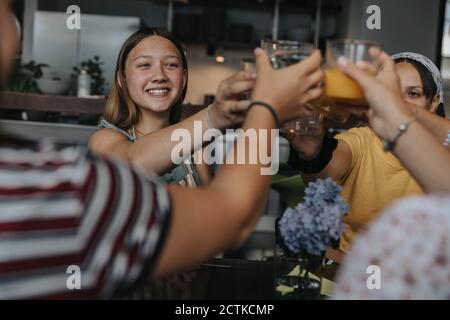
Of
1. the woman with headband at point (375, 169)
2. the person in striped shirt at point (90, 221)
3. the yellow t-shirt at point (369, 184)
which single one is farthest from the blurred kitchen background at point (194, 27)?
the person in striped shirt at point (90, 221)

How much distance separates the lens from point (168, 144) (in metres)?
1.44

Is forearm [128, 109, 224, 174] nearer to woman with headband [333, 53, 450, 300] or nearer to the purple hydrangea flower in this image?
the purple hydrangea flower

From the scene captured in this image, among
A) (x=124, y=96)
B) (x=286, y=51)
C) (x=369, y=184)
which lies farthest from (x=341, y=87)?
(x=124, y=96)

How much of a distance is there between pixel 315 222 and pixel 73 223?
585 mm

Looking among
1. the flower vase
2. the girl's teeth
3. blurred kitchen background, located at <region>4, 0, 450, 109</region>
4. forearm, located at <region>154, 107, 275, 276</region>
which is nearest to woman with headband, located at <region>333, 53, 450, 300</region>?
forearm, located at <region>154, 107, 275, 276</region>

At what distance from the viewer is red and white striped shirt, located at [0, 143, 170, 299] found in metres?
0.69

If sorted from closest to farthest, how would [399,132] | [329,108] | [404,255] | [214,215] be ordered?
[404,255] → [214,215] → [399,132] → [329,108]

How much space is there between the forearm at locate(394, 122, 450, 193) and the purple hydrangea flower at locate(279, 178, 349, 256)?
18 cm

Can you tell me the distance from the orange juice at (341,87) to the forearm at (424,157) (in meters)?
0.11

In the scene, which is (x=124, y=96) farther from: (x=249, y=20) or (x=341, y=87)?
(x=249, y=20)

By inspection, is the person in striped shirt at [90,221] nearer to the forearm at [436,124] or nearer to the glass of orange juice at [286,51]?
the glass of orange juice at [286,51]

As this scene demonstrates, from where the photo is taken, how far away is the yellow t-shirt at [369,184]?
1845 mm

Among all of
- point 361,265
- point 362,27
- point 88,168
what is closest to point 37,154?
point 88,168

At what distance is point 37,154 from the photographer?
29.5 inches
